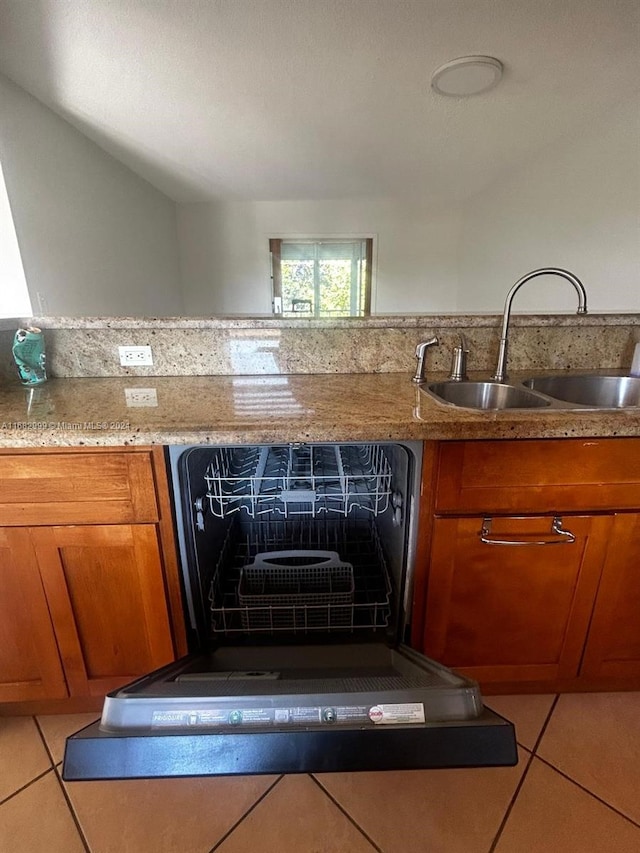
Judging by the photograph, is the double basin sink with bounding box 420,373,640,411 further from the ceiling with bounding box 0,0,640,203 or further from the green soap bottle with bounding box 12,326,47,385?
the ceiling with bounding box 0,0,640,203

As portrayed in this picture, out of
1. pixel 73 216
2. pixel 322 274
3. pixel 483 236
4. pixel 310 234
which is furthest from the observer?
pixel 322 274

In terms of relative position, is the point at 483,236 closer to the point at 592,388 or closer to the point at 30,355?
the point at 592,388

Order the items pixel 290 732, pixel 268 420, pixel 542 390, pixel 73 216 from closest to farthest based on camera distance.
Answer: pixel 290 732, pixel 268 420, pixel 542 390, pixel 73 216

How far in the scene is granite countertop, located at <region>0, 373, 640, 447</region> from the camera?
77 cm

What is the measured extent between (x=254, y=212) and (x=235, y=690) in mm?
5685

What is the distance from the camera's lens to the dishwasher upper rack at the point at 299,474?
42.2 inches

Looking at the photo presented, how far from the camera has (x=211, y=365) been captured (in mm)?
1314

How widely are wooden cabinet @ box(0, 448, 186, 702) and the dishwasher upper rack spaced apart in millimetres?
219

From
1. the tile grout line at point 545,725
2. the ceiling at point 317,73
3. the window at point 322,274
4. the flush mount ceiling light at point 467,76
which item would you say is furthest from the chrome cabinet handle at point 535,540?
the window at point 322,274

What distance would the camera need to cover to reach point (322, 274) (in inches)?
215

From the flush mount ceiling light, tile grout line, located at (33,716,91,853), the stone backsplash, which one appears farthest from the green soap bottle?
the flush mount ceiling light

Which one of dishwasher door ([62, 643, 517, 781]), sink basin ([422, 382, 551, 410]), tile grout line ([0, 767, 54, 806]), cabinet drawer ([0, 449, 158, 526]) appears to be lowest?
tile grout line ([0, 767, 54, 806])

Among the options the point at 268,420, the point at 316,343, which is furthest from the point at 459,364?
the point at 268,420

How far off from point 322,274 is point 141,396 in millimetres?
4921
